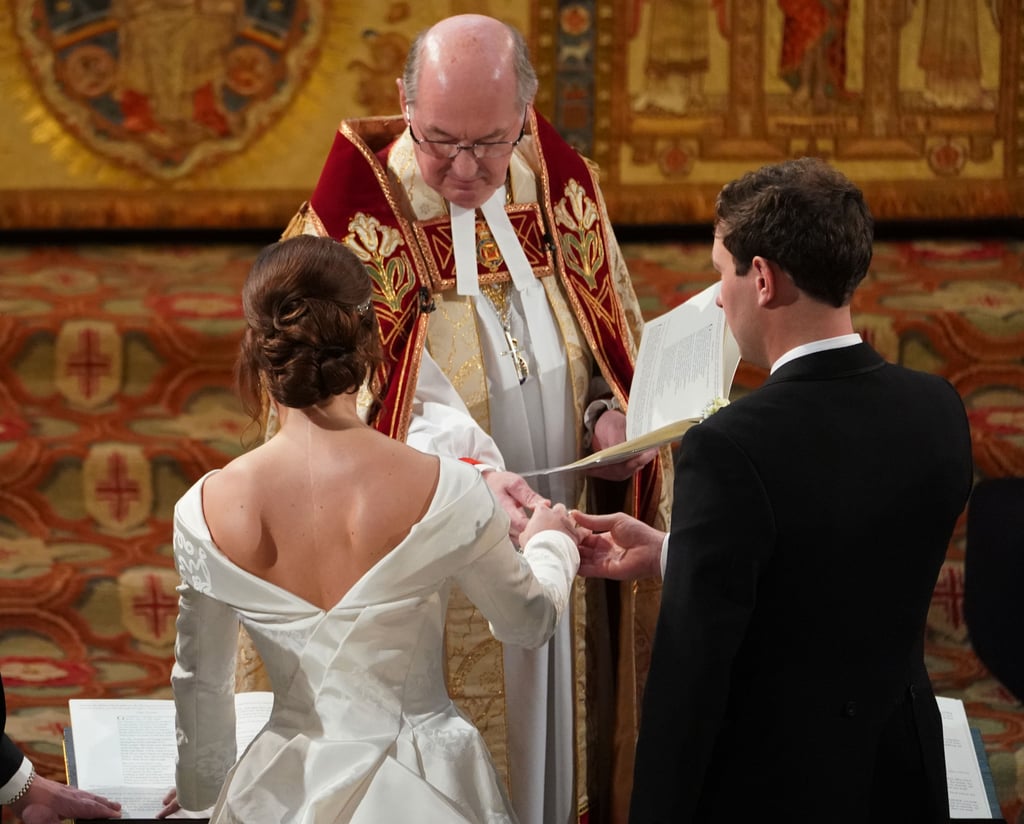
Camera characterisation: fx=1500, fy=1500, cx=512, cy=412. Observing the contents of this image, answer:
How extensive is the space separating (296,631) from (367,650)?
113 millimetres

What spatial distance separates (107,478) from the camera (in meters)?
5.68

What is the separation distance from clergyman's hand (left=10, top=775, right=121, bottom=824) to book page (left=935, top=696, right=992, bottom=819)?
165 cm

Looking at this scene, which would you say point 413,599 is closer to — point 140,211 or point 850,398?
point 850,398

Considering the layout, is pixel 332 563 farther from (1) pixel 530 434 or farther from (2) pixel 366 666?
(1) pixel 530 434

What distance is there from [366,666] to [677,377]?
1055 millimetres

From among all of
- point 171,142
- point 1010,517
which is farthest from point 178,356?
point 1010,517

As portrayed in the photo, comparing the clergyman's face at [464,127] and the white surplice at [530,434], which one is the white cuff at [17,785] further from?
the clergyman's face at [464,127]

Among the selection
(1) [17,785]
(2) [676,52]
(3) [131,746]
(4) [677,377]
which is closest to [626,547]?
(4) [677,377]

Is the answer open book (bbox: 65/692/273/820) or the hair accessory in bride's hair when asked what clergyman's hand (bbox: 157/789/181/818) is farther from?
the hair accessory in bride's hair

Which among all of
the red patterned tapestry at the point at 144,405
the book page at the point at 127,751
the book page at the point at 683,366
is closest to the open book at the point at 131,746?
the book page at the point at 127,751

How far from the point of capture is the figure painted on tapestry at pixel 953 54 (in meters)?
6.76

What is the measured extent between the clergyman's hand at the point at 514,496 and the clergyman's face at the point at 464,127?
695 mm

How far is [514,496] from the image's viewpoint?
298 centimetres

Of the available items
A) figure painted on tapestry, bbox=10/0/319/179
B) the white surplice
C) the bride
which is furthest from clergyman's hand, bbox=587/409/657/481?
figure painted on tapestry, bbox=10/0/319/179
